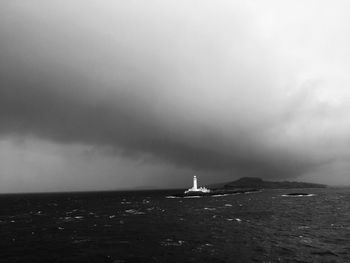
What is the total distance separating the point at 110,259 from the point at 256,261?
17.1 metres

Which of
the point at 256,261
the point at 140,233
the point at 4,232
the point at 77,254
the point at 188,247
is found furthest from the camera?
the point at 4,232

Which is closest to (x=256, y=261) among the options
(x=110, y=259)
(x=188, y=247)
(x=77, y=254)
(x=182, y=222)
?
(x=188, y=247)

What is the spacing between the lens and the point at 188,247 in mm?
44656

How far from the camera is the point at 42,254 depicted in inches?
1658

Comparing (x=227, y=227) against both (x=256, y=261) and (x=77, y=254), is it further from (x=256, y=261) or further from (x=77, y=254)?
(x=77, y=254)

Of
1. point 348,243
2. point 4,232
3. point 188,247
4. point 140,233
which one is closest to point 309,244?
point 348,243

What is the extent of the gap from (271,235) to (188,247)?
1696 centimetres

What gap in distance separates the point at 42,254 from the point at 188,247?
19.3 metres

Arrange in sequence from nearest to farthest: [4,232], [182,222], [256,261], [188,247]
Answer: [256,261] < [188,247] < [4,232] < [182,222]

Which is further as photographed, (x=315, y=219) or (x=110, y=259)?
(x=315, y=219)

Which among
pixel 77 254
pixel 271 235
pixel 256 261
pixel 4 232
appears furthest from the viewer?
pixel 4 232

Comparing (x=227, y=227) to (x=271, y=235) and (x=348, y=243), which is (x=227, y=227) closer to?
(x=271, y=235)

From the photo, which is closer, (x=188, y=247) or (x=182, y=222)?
(x=188, y=247)

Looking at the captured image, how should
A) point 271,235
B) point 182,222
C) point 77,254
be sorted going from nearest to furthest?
point 77,254
point 271,235
point 182,222
